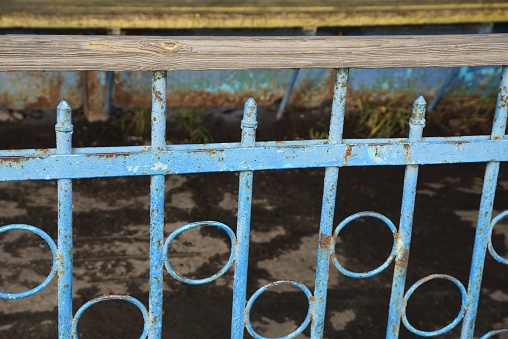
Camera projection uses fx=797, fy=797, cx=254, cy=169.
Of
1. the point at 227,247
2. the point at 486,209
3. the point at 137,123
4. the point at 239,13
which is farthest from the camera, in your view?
the point at 137,123

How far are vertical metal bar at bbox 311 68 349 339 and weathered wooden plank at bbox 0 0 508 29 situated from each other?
2637 mm

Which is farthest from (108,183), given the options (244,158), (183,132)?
(244,158)

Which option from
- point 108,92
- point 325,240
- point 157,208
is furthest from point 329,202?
point 108,92

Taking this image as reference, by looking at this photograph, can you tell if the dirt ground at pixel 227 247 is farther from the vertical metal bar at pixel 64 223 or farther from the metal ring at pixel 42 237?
the metal ring at pixel 42 237

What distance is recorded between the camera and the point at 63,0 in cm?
421

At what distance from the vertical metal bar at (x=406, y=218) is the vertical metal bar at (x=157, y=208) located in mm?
587

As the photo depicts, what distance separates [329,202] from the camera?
1.88m

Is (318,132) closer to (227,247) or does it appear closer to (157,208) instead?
(227,247)

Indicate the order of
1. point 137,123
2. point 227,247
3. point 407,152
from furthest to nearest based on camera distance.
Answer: point 137,123
point 227,247
point 407,152

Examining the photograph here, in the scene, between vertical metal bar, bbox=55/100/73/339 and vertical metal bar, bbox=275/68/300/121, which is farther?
vertical metal bar, bbox=275/68/300/121

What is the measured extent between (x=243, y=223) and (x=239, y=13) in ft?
9.07

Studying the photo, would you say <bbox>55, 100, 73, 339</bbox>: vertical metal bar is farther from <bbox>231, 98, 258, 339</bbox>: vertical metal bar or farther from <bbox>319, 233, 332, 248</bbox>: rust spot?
<bbox>319, 233, 332, 248</bbox>: rust spot

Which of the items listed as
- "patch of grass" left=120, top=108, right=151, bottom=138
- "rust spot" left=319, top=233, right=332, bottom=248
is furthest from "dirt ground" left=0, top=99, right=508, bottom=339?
"rust spot" left=319, top=233, right=332, bottom=248

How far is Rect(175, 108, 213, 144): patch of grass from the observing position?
16.0ft
